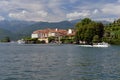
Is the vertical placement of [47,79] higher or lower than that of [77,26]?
lower

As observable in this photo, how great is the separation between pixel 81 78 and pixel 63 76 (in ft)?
7.77

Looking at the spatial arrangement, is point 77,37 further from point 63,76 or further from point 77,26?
point 63,76

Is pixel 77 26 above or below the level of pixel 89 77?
above

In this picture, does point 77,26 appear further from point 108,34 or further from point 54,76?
point 54,76

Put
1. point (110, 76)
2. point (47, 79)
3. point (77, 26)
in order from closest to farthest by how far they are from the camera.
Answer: point (47, 79), point (110, 76), point (77, 26)

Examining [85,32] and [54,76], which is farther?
[85,32]

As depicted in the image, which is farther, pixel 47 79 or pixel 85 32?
pixel 85 32

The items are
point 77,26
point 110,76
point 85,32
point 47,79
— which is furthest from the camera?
point 77,26

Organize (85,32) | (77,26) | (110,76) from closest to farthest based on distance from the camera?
(110,76) < (85,32) < (77,26)

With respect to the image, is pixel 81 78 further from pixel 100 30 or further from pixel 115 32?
pixel 115 32

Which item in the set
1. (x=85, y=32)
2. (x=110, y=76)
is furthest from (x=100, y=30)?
(x=110, y=76)

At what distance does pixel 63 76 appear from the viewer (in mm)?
38812

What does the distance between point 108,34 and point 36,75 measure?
158 m

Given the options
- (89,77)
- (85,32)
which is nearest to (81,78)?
(89,77)
